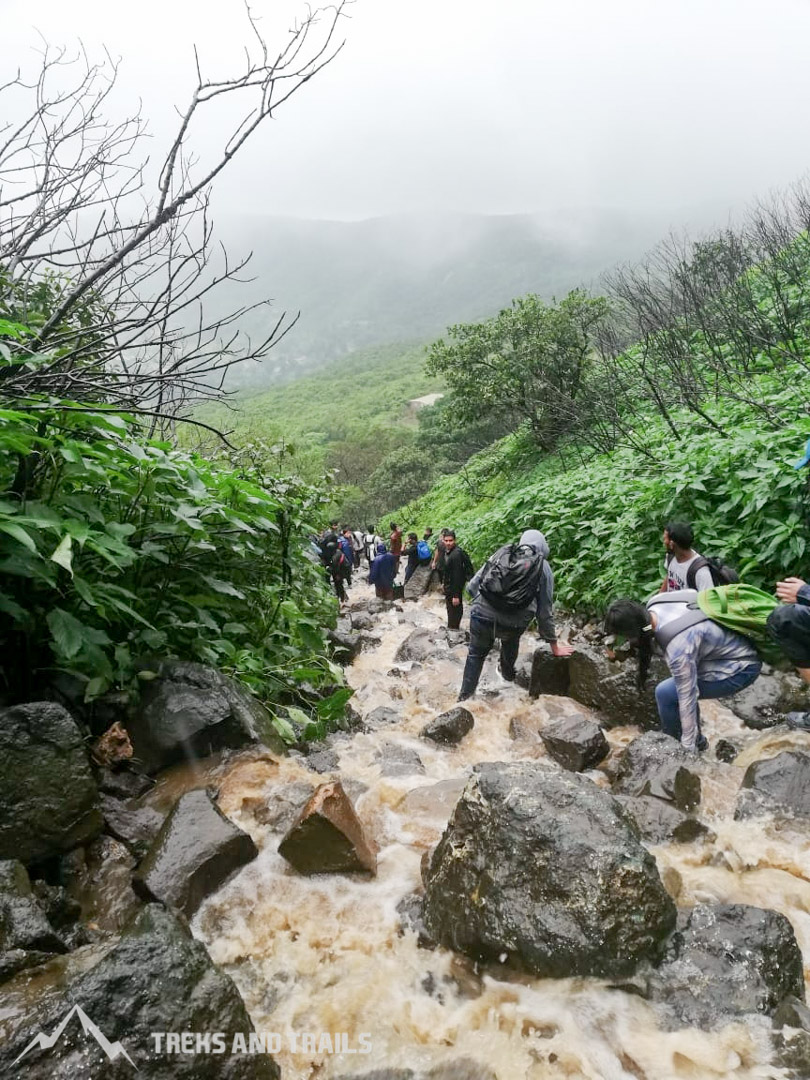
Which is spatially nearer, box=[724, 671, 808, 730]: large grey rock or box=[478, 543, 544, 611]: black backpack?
box=[724, 671, 808, 730]: large grey rock

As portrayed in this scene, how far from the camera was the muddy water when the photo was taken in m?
2.32

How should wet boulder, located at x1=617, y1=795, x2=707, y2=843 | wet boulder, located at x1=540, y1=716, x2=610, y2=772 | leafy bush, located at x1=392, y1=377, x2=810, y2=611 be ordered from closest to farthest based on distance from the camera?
1. wet boulder, located at x1=617, y1=795, x2=707, y2=843
2. wet boulder, located at x1=540, y1=716, x2=610, y2=772
3. leafy bush, located at x1=392, y1=377, x2=810, y2=611

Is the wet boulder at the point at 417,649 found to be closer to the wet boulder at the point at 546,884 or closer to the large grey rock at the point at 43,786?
the wet boulder at the point at 546,884

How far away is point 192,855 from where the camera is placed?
3.00 meters

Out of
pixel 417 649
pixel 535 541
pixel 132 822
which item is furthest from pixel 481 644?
pixel 132 822

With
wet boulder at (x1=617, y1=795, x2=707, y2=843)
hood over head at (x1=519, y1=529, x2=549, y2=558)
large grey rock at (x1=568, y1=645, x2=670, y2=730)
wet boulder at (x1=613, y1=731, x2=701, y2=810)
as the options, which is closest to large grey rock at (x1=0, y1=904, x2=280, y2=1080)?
wet boulder at (x1=617, y1=795, x2=707, y2=843)

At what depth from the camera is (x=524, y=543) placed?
246 inches

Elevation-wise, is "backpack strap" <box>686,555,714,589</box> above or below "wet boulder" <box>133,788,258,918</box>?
above

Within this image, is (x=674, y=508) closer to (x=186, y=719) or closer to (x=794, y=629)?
(x=794, y=629)

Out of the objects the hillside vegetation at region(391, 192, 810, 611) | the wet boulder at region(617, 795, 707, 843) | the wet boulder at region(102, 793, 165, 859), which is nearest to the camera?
the wet boulder at region(102, 793, 165, 859)

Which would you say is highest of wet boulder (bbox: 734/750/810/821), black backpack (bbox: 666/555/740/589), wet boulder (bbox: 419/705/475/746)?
black backpack (bbox: 666/555/740/589)

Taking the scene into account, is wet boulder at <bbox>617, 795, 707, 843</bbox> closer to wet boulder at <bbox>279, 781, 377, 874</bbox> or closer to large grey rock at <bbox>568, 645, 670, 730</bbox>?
wet boulder at <bbox>279, 781, 377, 874</bbox>

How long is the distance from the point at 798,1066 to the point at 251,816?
2.90 m

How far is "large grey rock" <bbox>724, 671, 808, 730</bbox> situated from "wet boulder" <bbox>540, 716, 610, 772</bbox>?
155 cm
